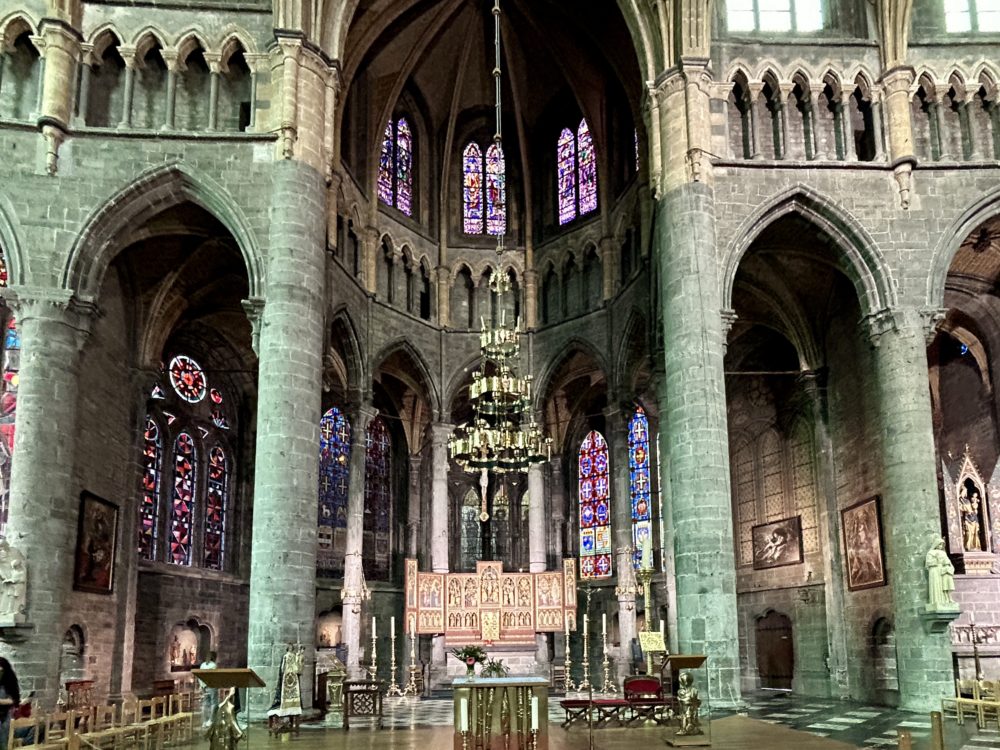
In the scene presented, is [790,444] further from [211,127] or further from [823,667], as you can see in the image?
[211,127]

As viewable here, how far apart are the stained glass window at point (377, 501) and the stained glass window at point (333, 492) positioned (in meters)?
0.81

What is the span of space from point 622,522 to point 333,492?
10.2 m

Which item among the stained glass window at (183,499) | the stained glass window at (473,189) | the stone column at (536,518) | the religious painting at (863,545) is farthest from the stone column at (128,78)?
the religious painting at (863,545)

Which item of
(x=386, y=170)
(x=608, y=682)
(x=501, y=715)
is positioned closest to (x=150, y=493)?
(x=386, y=170)

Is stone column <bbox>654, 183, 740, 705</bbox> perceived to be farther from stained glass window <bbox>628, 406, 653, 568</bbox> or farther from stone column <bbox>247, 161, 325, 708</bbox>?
stained glass window <bbox>628, 406, 653, 568</bbox>

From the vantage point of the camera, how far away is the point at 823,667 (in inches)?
1036

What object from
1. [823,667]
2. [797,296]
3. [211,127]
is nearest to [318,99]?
[211,127]

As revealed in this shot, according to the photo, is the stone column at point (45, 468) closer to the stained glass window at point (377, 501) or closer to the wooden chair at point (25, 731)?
the wooden chair at point (25, 731)

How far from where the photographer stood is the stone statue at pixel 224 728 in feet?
39.8

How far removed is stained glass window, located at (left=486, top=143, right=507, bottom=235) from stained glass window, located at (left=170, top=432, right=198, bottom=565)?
11644 mm

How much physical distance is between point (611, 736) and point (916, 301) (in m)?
11.7

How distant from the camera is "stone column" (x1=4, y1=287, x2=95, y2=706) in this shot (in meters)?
18.7

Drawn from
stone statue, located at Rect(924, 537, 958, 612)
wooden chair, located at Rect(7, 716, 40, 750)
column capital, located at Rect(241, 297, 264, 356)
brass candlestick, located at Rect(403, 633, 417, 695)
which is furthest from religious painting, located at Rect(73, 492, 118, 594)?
stone statue, located at Rect(924, 537, 958, 612)

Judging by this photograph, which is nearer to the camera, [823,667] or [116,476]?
[116,476]
